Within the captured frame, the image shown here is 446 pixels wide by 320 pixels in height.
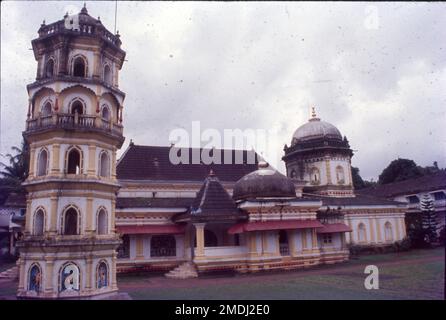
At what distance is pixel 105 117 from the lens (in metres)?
15.3

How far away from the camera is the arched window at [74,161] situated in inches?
563

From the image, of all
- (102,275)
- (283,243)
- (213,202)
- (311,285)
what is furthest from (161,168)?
(311,285)

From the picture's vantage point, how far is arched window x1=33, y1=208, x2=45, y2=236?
13.9m

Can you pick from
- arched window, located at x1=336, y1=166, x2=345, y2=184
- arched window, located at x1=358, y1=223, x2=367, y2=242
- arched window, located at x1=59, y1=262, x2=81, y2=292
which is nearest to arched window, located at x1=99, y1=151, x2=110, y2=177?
arched window, located at x1=59, y1=262, x2=81, y2=292

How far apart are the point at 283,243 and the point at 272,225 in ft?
6.74

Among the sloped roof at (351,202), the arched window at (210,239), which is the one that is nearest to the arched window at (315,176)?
the sloped roof at (351,202)

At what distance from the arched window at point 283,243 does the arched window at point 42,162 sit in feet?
43.5

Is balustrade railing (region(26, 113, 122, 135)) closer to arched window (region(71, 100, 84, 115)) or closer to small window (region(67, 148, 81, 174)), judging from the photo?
arched window (region(71, 100, 84, 115))

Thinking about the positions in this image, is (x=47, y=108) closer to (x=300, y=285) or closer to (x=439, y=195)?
(x=300, y=285)

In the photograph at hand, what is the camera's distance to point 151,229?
70.5ft

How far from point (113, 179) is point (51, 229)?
2.95 metres

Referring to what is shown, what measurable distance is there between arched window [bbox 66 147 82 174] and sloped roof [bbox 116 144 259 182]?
10155mm

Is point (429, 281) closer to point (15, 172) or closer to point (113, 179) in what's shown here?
point (113, 179)

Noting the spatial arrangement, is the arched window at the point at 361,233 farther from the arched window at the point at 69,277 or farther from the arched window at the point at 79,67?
the arched window at the point at 79,67
